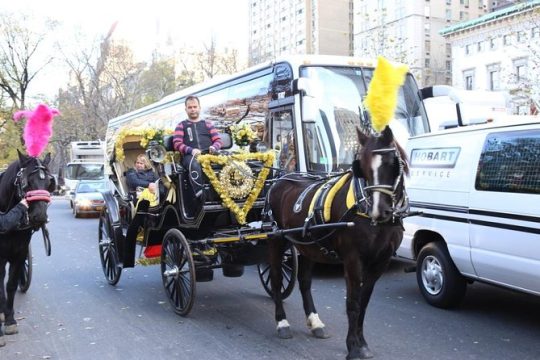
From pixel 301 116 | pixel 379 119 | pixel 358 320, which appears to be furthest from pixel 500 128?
pixel 301 116

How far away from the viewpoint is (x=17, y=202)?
5.87 meters

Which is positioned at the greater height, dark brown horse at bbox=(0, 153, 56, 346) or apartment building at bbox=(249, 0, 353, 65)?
apartment building at bbox=(249, 0, 353, 65)

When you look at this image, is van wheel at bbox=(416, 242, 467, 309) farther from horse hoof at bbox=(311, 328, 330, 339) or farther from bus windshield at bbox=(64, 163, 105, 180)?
bus windshield at bbox=(64, 163, 105, 180)

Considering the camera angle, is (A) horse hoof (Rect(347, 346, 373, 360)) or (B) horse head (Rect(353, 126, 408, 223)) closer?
(B) horse head (Rect(353, 126, 408, 223))

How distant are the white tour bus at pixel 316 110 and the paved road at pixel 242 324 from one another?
6.84 ft

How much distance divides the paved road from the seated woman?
62.4 inches

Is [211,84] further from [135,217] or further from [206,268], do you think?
[206,268]

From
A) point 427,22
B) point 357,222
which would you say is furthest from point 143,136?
point 427,22

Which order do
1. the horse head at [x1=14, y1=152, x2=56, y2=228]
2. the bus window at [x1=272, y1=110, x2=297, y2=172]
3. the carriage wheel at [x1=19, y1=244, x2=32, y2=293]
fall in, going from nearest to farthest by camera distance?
the horse head at [x1=14, y1=152, x2=56, y2=228] → the carriage wheel at [x1=19, y1=244, x2=32, y2=293] → the bus window at [x1=272, y1=110, x2=297, y2=172]

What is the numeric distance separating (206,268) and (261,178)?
130 cm

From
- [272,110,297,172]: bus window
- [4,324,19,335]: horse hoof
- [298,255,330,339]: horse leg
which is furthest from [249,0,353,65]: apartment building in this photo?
[4,324,19,335]: horse hoof

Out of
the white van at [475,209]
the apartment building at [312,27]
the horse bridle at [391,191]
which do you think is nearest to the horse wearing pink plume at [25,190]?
the horse bridle at [391,191]

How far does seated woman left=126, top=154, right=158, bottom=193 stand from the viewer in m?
8.47

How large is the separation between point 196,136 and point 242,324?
7.97 ft
